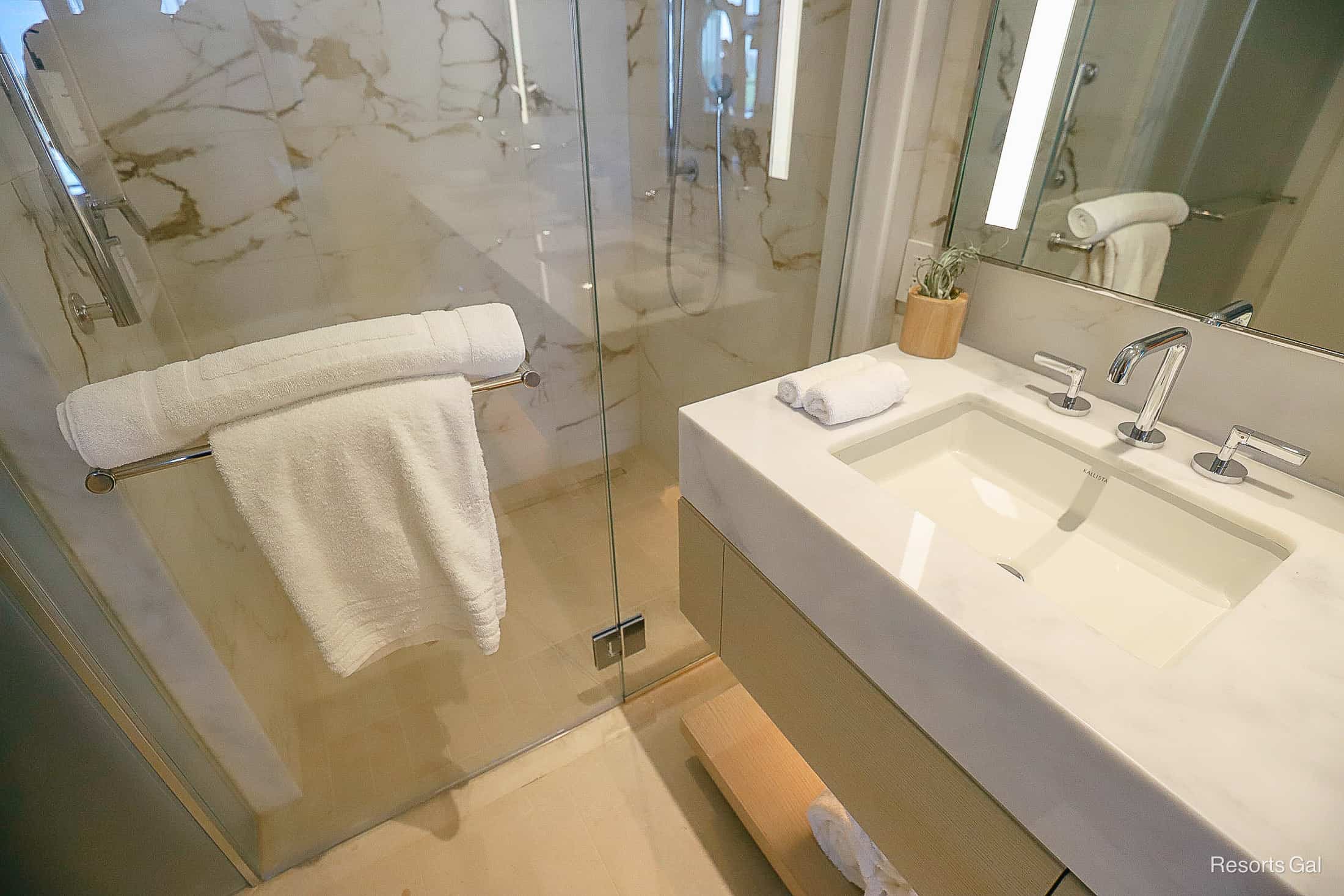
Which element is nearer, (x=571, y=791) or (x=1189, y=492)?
(x=1189, y=492)

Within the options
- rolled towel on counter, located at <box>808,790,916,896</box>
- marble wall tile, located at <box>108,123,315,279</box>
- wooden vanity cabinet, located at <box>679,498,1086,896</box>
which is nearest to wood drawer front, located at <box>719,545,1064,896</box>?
wooden vanity cabinet, located at <box>679,498,1086,896</box>

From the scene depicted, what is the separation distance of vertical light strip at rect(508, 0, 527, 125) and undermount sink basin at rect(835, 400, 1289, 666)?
110cm

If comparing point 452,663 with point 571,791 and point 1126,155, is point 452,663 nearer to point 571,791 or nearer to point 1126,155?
point 571,791

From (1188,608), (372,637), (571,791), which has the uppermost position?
(1188,608)

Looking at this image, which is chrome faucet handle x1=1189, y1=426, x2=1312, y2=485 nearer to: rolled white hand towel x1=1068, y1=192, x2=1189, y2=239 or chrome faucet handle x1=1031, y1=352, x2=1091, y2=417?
chrome faucet handle x1=1031, y1=352, x2=1091, y2=417

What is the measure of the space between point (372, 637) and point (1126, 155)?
1.40m

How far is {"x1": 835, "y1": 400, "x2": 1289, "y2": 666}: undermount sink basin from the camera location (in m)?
0.80

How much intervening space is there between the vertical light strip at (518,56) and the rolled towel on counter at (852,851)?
60.1 inches

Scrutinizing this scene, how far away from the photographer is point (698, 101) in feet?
4.97

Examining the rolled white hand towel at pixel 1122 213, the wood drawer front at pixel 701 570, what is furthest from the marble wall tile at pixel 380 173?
the rolled white hand towel at pixel 1122 213

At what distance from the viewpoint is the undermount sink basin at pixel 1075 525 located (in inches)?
31.5

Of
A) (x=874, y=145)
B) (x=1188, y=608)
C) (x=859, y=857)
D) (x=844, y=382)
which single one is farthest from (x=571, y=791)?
(x=874, y=145)

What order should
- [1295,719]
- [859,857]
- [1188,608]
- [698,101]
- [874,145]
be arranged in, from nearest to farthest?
[1295,719]
[1188,608]
[859,857]
[874,145]
[698,101]

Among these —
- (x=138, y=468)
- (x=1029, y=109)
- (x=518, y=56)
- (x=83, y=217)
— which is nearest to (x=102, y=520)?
(x=138, y=468)
